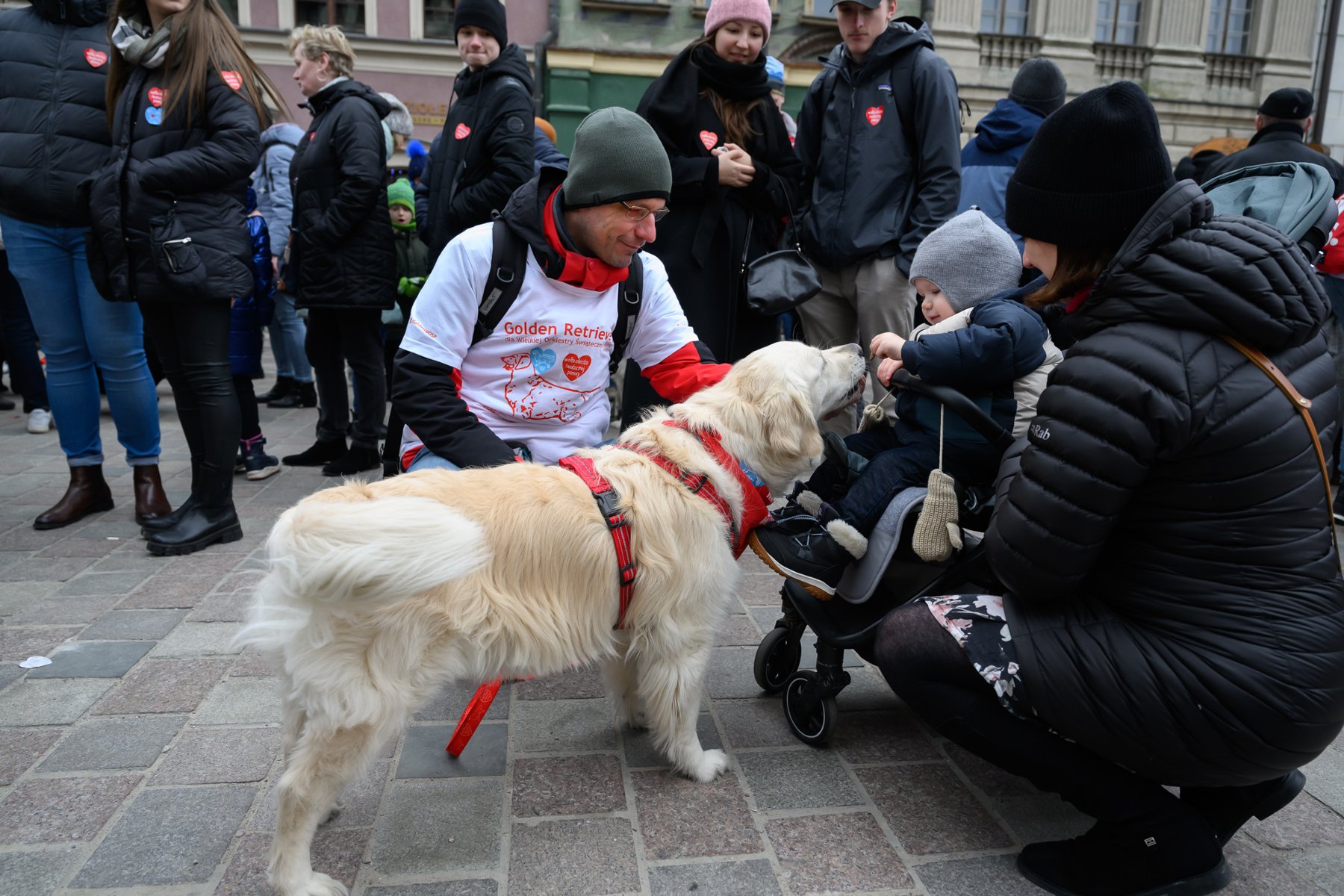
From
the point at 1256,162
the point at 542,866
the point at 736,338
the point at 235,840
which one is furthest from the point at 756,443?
the point at 1256,162

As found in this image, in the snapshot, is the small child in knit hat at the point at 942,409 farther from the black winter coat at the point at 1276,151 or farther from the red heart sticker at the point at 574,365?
the black winter coat at the point at 1276,151

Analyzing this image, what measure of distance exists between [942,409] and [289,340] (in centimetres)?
694

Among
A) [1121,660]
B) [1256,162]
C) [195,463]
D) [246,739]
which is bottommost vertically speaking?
[246,739]

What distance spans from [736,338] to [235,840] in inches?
124

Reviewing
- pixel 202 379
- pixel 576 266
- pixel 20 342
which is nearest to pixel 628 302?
pixel 576 266

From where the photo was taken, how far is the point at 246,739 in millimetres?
2670

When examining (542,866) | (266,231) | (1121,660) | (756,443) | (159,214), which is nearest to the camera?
(1121,660)

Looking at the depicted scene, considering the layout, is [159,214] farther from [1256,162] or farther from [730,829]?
[1256,162]

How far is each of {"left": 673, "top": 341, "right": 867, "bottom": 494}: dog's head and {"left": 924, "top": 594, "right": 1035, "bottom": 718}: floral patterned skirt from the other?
2.08 feet

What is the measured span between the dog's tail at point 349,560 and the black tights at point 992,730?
3.76ft

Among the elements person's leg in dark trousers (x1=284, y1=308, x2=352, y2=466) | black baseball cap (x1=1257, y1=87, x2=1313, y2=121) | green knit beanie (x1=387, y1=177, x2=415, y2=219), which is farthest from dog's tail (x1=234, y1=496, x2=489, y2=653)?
black baseball cap (x1=1257, y1=87, x2=1313, y2=121)

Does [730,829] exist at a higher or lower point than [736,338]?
lower

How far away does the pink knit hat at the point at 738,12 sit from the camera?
4.02 m

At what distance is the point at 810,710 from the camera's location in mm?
2727
